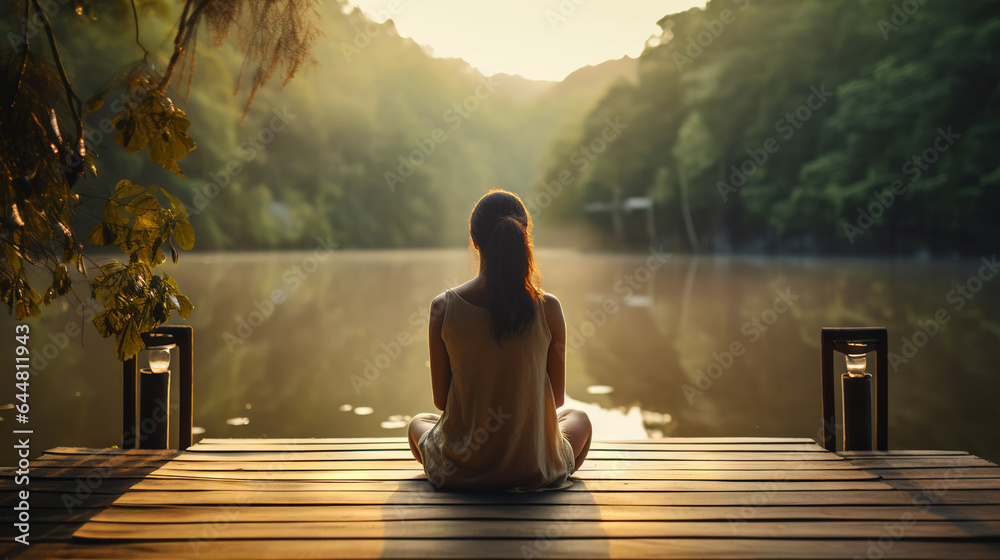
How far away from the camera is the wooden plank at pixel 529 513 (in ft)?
6.54

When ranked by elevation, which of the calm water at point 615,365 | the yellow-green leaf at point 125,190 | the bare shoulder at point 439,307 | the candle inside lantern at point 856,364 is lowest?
the calm water at point 615,365

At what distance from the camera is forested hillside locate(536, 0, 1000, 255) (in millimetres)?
17672

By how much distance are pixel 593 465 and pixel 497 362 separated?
2.30ft

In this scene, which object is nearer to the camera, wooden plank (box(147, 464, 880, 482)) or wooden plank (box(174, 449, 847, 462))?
wooden plank (box(147, 464, 880, 482))

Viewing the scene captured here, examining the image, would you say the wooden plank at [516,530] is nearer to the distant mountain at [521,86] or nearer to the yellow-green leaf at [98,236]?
the yellow-green leaf at [98,236]

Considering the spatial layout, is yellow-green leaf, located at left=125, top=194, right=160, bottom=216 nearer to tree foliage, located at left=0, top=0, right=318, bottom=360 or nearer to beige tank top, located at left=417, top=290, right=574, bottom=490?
tree foliage, located at left=0, top=0, right=318, bottom=360

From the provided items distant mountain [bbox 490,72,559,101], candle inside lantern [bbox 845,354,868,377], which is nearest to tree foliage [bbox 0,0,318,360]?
candle inside lantern [bbox 845,354,868,377]

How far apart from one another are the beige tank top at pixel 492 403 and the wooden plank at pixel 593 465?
1.33 ft

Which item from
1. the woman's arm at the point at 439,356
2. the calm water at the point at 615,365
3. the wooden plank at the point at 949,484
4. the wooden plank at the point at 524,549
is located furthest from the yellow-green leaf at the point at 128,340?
the wooden plank at the point at 949,484

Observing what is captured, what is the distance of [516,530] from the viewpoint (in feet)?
6.16

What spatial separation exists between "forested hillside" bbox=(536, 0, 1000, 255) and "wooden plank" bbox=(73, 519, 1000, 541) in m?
17.9

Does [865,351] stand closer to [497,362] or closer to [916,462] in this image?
[916,462]

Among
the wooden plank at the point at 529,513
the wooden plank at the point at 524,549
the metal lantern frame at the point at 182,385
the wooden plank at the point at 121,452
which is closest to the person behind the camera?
the wooden plank at the point at 524,549

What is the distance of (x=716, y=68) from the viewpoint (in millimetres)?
27359
